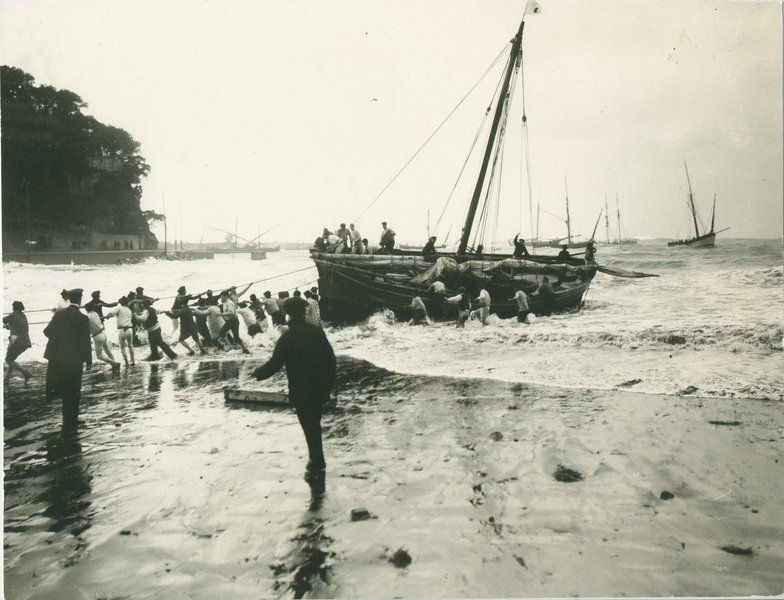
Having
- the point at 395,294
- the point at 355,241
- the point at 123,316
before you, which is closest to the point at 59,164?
the point at 123,316

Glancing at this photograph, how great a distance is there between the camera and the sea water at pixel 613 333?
7.26 m

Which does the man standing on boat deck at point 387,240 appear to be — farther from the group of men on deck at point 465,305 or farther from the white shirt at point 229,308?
the white shirt at point 229,308

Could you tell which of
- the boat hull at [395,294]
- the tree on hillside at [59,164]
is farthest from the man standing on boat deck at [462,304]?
the tree on hillside at [59,164]

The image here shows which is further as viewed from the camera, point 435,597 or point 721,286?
point 721,286

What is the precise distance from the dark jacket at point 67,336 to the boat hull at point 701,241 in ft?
31.0

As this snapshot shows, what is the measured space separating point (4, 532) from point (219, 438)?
2.08 meters

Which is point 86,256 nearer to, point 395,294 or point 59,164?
point 59,164

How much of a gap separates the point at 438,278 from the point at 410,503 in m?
10.6

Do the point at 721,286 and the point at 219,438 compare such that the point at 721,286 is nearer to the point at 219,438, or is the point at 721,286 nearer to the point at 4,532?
the point at 219,438

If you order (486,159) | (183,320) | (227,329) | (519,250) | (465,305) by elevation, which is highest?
(486,159)

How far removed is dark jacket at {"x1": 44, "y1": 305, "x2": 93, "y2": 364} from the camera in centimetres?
548

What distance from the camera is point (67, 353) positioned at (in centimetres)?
552

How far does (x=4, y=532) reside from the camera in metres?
3.72

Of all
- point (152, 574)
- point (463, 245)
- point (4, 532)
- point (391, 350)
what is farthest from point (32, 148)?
point (463, 245)
